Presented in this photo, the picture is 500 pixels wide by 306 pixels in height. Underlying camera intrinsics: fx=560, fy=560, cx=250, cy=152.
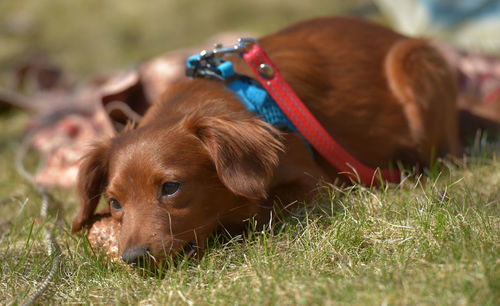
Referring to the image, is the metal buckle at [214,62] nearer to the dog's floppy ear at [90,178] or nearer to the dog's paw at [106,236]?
the dog's floppy ear at [90,178]

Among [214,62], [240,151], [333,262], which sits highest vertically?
[214,62]

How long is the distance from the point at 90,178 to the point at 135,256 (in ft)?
2.54

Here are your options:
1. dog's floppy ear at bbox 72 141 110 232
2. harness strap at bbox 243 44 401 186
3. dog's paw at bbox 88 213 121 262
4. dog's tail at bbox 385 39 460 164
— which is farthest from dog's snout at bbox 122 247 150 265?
dog's tail at bbox 385 39 460 164

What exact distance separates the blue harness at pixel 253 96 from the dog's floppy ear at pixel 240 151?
0.27 metres

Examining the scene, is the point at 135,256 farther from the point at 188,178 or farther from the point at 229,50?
the point at 229,50

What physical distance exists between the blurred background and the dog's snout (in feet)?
21.2

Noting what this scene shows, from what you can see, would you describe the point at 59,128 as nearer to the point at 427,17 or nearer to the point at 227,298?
the point at 227,298

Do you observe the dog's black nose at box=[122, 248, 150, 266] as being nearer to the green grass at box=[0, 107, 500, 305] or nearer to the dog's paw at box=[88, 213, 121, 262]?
the green grass at box=[0, 107, 500, 305]

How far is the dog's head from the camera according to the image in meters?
2.37

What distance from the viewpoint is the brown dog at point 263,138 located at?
2422 mm

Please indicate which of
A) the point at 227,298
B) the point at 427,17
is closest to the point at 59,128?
the point at 227,298

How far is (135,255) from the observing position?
2.19 meters

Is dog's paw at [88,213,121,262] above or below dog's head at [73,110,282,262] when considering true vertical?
below

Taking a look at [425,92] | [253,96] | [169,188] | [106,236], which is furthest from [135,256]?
[425,92]
